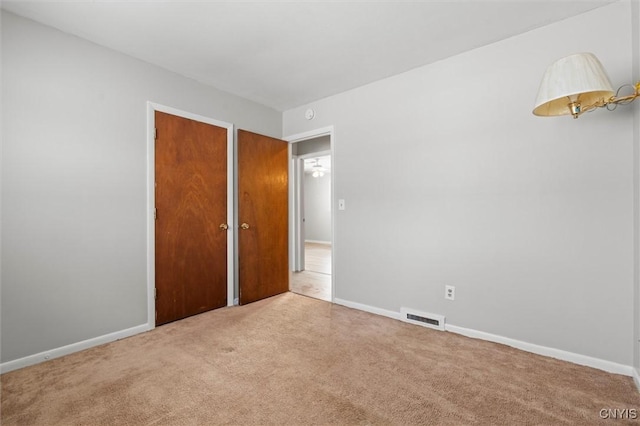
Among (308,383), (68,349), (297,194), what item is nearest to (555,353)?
(308,383)

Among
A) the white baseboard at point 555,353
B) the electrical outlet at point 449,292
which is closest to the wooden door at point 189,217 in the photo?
the white baseboard at point 555,353

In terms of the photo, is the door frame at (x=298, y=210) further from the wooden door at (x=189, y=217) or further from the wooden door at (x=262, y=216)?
the wooden door at (x=189, y=217)

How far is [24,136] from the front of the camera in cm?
206

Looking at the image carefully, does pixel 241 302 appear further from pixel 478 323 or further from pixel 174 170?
pixel 478 323

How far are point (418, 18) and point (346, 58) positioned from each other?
717mm

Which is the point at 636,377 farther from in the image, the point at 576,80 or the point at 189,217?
the point at 189,217

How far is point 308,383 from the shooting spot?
1845mm

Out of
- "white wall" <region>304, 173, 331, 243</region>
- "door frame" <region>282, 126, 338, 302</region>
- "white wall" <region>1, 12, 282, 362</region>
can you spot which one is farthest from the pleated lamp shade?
"white wall" <region>304, 173, 331, 243</region>

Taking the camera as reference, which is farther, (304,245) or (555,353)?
(304,245)

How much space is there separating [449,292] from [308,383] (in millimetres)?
1527

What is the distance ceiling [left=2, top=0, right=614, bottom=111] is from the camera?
199 centimetres

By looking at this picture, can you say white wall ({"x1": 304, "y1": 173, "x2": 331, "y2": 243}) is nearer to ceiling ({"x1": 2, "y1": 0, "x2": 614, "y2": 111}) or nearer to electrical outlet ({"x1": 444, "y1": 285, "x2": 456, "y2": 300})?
ceiling ({"x1": 2, "y1": 0, "x2": 614, "y2": 111})

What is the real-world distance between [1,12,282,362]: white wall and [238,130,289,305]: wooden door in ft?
3.39

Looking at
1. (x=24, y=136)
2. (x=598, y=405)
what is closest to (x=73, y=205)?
(x=24, y=136)
